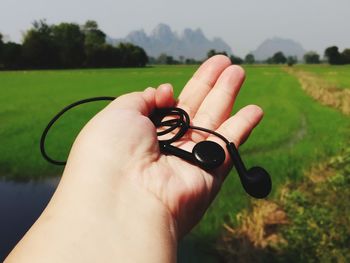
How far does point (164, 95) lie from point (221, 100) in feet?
1.51

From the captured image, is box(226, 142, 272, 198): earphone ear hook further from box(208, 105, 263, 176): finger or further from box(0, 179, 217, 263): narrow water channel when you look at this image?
box(0, 179, 217, 263): narrow water channel

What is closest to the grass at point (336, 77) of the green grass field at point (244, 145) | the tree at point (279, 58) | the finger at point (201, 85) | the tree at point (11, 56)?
the green grass field at point (244, 145)

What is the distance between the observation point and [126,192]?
6.49 ft

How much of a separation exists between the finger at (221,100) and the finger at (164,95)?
0.27 metres

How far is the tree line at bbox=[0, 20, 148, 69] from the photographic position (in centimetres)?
7194

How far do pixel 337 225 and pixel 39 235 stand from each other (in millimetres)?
3493

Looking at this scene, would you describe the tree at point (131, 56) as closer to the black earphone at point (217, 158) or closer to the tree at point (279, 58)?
the tree at point (279, 58)

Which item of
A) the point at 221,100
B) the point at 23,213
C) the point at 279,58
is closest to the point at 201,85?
the point at 221,100

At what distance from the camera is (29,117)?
54.9 feet

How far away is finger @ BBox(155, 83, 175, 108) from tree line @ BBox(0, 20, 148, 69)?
72.2 metres

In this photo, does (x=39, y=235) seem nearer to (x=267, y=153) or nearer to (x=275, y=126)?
(x=267, y=153)

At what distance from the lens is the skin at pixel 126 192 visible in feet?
5.47

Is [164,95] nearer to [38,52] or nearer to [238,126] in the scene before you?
[238,126]

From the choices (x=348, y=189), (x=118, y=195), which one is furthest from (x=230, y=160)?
(x=348, y=189)
